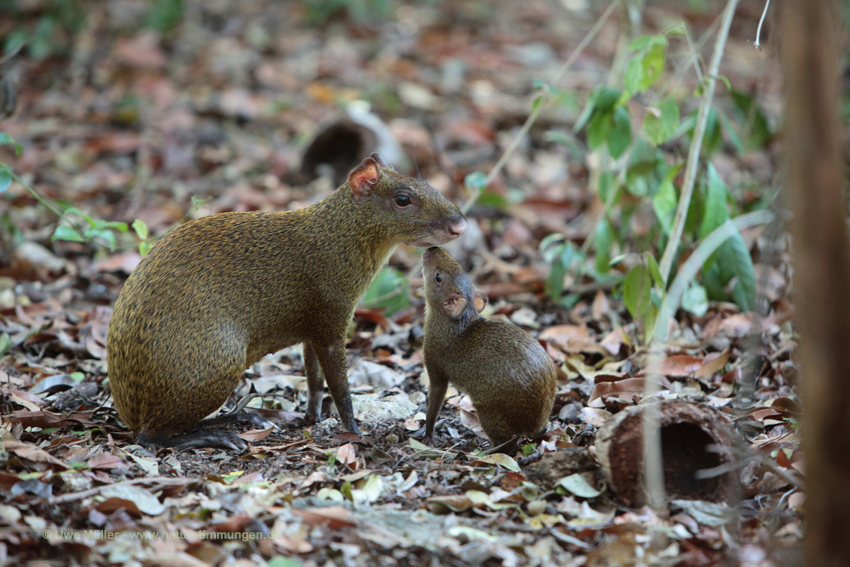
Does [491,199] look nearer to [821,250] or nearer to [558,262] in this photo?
[558,262]

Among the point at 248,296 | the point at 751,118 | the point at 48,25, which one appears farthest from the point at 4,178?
the point at 48,25

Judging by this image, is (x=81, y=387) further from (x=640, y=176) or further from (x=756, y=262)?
(x=756, y=262)

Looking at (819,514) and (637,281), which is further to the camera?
(637,281)

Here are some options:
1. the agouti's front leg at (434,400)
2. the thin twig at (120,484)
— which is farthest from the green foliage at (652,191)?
the thin twig at (120,484)

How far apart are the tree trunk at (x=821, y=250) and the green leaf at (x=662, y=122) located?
290cm

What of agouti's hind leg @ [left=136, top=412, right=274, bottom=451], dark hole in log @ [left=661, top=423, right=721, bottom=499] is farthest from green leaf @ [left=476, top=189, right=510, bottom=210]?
dark hole in log @ [left=661, top=423, right=721, bottom=499]

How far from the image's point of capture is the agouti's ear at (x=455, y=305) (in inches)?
177

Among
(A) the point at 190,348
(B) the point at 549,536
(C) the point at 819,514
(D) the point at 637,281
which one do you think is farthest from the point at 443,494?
(D) the point at 637,281

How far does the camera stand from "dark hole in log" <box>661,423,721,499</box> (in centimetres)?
357

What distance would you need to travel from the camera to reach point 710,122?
227 inches

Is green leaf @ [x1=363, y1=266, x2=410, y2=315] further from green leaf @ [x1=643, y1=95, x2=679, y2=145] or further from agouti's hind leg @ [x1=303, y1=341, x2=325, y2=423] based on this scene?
green leaf @ [x1=643, y1=95, x2=679, y2=145]

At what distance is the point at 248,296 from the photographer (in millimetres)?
4441

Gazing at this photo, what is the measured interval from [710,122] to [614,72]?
5.02ft

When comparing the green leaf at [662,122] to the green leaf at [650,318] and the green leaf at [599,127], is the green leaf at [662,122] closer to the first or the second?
the green leaf at [599,127]
